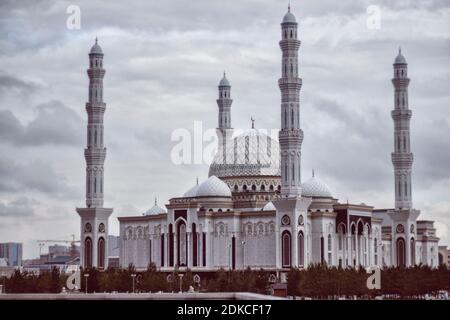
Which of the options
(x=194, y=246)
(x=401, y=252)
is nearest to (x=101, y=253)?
(x=194, y=246)

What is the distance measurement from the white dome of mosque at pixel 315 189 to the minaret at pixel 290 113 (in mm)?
6219

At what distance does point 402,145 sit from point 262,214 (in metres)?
14.5

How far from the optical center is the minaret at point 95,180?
12331 centimetres

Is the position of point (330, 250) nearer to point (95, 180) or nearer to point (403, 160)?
point (403, 160)

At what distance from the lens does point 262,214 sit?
390ft

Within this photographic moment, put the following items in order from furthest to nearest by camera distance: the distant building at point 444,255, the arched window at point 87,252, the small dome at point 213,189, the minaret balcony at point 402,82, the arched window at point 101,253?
the distant building at point 444,255 < the arched window at point 101,253 < the arched window at point 87,252 < the minaret balcony at point 402,82 < the small dome at point 213,189

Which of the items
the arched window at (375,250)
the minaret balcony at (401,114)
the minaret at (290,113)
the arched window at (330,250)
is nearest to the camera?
the minaret at (290,113)

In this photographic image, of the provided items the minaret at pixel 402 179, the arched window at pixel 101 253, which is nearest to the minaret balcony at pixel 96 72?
the arched window at pixel 101 253

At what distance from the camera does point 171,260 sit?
122 m

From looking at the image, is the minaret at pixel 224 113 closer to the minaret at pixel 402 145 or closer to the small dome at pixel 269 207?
the small dome at pixel 269 207
